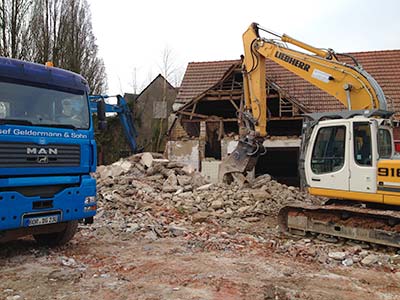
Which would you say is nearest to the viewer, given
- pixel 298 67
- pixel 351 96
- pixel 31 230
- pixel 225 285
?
pixel 225 285

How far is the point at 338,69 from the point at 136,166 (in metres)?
8.51

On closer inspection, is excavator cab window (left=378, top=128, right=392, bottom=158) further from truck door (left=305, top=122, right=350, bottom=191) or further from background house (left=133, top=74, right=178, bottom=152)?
background house (left=133, top=74, right=178, bottom=152)

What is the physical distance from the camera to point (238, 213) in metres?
9.83

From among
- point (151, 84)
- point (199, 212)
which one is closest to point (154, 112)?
point (151, 84)

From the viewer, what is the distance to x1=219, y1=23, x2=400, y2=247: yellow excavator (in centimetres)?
698

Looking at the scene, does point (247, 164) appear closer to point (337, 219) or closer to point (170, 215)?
point (170, 215)

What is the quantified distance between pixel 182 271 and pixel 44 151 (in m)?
2.66

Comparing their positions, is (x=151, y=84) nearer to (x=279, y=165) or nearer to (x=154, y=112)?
(x=154, y=112)

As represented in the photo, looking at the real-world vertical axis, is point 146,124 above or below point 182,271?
above

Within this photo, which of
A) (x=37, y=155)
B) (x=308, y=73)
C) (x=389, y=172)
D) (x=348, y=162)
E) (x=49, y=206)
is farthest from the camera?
(x=308, y=73)

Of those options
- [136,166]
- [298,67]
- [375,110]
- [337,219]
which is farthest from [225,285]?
[136,166]

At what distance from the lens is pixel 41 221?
5.84 metres

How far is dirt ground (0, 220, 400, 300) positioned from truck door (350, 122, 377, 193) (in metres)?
1.18

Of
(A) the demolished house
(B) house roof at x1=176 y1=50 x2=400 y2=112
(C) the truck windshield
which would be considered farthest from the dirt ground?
(B) house roof at x1=176 y1=50 x2=400 y2=112
